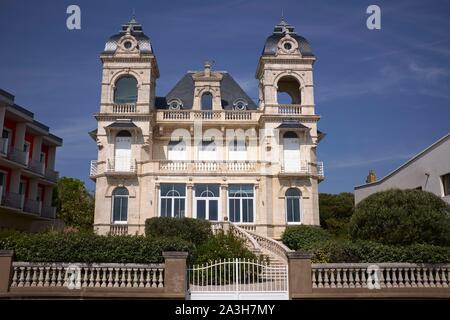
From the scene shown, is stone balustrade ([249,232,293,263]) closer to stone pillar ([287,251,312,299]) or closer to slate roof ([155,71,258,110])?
stone pillar ([287,251,312,299])

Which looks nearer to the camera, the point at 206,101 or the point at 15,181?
the point at 15,181

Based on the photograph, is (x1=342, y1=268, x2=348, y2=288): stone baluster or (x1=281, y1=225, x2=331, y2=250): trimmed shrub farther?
(x1=281, y1=225, x2=331, y2=250): trimmed shrub

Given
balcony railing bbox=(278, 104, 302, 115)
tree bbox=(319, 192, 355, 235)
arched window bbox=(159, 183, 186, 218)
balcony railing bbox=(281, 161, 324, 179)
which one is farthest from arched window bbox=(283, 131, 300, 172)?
tree bbox=(319, 192, 355, 235)

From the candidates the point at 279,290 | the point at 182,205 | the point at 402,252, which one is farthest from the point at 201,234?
the point at 402,252

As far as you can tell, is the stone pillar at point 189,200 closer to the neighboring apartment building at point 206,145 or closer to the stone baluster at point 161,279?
the neighboring apartment building at point 206,145

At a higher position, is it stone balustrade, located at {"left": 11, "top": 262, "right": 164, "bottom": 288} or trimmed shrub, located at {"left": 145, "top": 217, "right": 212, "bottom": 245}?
trimmed shrub, located at {"left": 145, "top": 217, "right": 212, "bottom": 245}

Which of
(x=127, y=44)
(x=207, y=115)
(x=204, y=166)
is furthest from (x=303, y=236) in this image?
(x=127, y=44)

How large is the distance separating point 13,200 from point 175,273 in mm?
22887

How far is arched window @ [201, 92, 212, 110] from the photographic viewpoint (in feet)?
118

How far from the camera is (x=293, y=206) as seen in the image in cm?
3256

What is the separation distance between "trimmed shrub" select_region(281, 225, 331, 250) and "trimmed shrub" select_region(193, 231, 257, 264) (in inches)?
280

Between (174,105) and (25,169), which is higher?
(174,105)

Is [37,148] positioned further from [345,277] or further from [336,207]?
[336,207]

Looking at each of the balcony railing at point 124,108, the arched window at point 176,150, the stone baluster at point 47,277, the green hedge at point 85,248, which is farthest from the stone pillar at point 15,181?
the stone baluster at point 47,277
